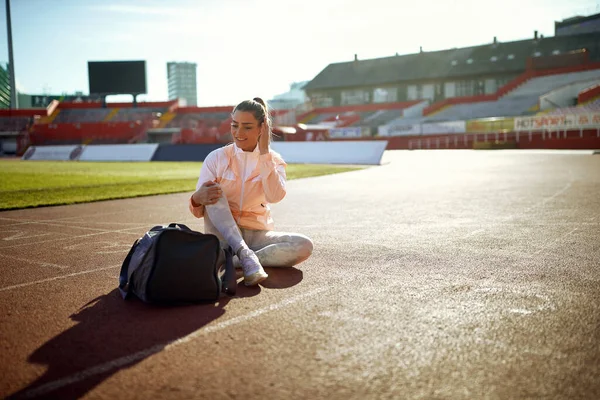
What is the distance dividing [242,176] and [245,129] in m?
A: 0.48

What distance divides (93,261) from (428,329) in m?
3.88

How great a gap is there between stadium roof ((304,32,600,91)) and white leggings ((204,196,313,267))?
202 ft

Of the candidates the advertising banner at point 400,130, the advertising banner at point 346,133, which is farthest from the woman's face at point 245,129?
the advertising banner at point 346,133

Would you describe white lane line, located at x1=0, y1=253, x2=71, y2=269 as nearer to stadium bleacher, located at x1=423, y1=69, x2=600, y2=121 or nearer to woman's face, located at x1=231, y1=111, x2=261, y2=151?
woman's face, located at x1=231, y1=111, x2=261, y2=151

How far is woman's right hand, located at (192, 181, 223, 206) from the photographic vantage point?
15.7 feet

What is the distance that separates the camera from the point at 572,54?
55156mm

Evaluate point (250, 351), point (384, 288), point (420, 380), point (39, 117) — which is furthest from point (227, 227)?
point (39, 117)

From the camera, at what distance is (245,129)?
4.99 meters

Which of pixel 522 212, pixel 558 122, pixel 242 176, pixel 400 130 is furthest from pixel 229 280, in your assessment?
pixel 400 130

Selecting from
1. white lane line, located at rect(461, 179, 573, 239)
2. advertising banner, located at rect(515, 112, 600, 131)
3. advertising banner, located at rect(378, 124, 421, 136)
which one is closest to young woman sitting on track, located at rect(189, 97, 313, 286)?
white lane line, located at rect(461, 179, 573, 239)

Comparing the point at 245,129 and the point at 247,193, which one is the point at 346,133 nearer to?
the point at 247,193

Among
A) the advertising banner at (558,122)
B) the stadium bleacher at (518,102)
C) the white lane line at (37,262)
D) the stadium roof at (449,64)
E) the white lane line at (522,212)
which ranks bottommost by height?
the white lane line at (37,262)

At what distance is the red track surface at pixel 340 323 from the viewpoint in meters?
2.72

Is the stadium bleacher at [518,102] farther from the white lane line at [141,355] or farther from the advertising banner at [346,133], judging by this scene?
the white lane line at [141,355]
